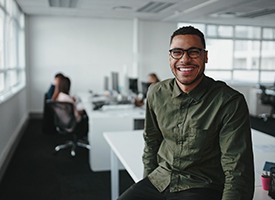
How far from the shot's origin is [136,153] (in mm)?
2271

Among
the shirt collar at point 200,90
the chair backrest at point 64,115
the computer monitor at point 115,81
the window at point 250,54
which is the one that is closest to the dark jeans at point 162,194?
the shirt collar at point 200,90

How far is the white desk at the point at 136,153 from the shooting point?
6.08 feet

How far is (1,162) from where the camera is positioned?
12.7ft

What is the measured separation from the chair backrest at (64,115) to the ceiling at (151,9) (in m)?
2.04

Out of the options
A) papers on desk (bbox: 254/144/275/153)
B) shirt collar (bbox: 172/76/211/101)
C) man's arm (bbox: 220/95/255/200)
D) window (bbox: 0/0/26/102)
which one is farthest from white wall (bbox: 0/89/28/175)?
man's arm (bbox: 220/95/255/200)

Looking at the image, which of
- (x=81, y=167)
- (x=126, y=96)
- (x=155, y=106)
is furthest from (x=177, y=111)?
(x=126, y=96)

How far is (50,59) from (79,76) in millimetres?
824

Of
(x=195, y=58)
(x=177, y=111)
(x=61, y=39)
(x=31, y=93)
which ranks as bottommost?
(x=31, y=93)

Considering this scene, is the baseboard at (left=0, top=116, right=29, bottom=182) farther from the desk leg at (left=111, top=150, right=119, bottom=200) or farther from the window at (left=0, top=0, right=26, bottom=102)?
the desk leg at (left=111, top=150, right=119, bottom=200)

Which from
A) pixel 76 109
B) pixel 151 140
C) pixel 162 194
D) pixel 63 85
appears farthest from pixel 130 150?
pixel 63 85

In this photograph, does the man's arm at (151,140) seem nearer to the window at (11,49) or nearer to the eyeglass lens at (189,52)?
the eyeglass lens at (189,52)

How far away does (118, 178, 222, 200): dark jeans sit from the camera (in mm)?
1533

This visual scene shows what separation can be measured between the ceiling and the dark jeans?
5.41 feet

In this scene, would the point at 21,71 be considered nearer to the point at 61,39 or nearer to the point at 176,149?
the point at 61,39
